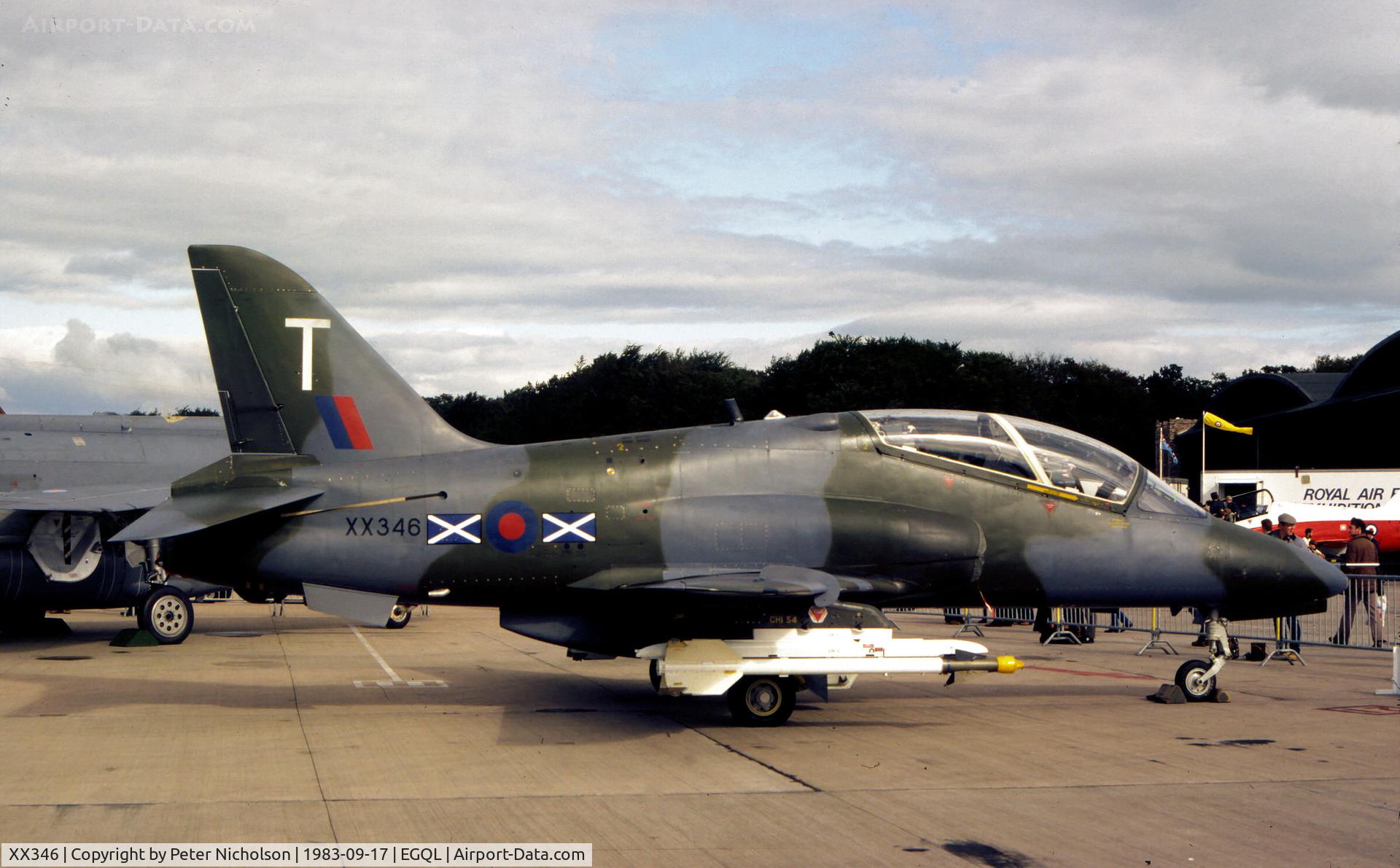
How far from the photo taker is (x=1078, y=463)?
11.4 m

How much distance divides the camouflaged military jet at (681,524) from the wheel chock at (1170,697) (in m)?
0.78

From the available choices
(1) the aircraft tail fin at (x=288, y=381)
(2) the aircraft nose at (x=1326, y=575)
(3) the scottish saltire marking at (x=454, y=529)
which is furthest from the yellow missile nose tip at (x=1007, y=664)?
(1) the aircraft tail fin at (x=288, y=381)

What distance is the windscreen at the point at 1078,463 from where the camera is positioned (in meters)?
11.2

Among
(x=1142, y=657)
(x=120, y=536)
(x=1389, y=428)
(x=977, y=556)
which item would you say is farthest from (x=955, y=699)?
(x=1389, y=428)

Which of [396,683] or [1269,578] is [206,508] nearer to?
[396,683]

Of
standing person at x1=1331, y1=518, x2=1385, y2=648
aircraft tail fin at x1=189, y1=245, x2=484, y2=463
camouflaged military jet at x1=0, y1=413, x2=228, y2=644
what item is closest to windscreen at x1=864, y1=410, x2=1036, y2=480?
aircraft tail fin at x1=189, y1=245, x2=484, y2=463

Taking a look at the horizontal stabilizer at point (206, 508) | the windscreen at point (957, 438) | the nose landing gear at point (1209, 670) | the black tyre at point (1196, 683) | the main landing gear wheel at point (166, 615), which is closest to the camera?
the horizontal stabilizer at point (206, 508)

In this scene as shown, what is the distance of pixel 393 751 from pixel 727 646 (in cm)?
294

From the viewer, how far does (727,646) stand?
33.3 ft

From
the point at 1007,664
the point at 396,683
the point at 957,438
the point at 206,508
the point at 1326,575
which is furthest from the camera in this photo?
the point at 396,683

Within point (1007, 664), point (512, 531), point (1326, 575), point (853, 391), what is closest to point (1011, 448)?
point (1007, 664)

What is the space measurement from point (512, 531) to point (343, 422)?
2140 mm

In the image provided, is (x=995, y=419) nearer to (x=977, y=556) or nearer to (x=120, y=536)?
(x=977, y=556)

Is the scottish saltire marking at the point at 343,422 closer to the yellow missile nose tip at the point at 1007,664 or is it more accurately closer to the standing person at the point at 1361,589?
the yellow missile nose tip at the point at 1007,664
